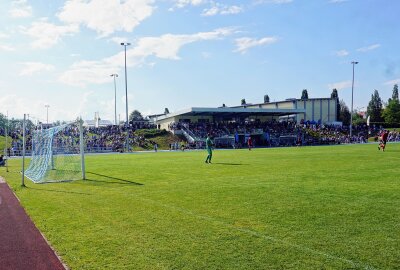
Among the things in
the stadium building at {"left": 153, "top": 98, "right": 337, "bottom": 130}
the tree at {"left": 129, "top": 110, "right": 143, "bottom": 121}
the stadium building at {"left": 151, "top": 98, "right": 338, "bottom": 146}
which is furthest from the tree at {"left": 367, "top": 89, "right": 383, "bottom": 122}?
the tree at {"left": 129, "top": 110, "right": 143, "bottom": 121}

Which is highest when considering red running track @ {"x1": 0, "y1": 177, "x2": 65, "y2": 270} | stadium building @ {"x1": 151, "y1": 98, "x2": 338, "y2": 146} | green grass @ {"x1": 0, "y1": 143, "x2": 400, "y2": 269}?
stadium building @ {"x1": 151, "y1": 98, "x2": 338, "y2": 146}

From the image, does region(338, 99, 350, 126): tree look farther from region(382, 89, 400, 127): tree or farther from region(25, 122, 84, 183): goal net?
region(25, 122, 84, 183): goal net

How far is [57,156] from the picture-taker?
24531mm

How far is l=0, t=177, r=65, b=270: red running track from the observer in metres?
6.15

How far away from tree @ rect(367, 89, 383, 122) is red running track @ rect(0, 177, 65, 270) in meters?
124

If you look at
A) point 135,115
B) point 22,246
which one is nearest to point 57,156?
point 22,246

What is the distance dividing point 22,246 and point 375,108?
435 feet

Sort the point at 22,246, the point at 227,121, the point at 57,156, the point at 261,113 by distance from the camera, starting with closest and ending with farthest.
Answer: the point at 22,246 → the point at 57,156 → the point at 261,113 → the point at 227,121

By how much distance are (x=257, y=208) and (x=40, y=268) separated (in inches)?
208

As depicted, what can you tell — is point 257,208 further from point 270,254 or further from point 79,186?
point 79,186

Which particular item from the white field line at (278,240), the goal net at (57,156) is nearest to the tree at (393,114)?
the goal net at (57,156)

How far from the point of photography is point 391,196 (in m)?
10.6

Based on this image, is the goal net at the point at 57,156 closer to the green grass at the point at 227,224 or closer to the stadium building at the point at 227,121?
the green grass at the point at 227,224

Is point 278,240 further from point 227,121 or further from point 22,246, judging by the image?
point 227,121
